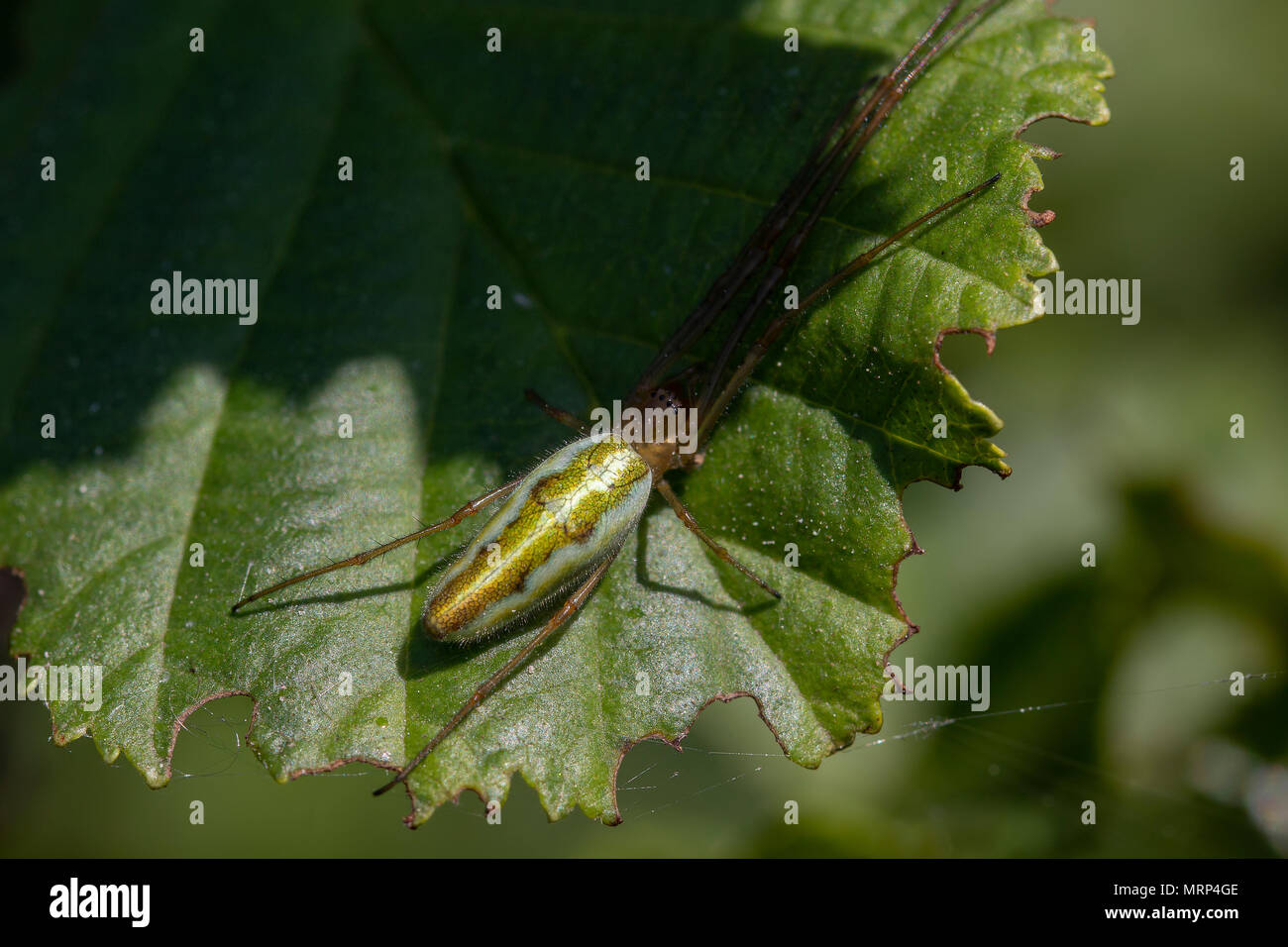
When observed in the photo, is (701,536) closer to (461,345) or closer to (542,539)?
(542,539)

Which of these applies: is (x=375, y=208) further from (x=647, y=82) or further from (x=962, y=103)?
(x=962, y=103)

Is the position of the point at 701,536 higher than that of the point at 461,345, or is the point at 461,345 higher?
the point at 461,345

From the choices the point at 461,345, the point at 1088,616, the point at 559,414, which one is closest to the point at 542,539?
the point at 559,414

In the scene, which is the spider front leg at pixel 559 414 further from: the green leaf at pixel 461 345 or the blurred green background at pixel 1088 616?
the blurred green background at pixel 1088 616

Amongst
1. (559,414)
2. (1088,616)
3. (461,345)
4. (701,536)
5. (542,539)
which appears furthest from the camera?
(1088,616)

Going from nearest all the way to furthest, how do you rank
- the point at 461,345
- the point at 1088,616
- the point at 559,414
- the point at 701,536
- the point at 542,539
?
1. the point at 542,539
2. the point at 701,536
3. the point at 559,414
4. the point at 461,345
5. the point at 1088,616
